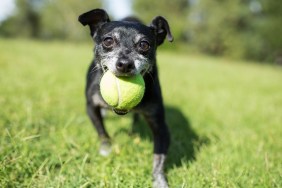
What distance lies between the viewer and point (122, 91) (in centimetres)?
288

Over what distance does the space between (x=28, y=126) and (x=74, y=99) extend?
2.08 meters

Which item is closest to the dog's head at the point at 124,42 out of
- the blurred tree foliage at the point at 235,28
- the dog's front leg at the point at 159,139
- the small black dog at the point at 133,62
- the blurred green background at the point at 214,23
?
the small black dog at the point at 133,62

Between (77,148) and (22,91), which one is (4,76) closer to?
(22,91)

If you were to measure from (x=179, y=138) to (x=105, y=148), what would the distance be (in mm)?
1182

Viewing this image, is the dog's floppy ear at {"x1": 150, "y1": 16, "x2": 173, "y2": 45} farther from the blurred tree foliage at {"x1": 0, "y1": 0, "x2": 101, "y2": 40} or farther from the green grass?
the blurred tree foliage at {"x1": 0, "y1": 0, "x2": 101, "y2": 40}

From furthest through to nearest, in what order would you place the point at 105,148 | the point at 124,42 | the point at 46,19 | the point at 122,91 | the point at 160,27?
the point at 46,19 → the point at 160,27 → the point at 105,148 → the point at 124,42 → the point at 122,91

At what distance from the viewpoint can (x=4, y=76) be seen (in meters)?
7.45

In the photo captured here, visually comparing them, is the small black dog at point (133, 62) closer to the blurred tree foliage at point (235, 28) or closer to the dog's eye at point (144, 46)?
the dog's eye at point (144, 46)

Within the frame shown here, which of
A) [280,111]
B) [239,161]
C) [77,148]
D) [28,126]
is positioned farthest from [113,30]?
[280,111]

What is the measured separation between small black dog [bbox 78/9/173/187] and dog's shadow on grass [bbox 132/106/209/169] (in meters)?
→ 0.33

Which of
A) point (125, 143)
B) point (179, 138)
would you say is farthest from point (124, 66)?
point (179, 138)

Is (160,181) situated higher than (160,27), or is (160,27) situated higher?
(160,27)

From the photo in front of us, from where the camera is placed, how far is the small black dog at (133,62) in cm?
324

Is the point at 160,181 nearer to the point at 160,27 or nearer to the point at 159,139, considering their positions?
the point at 159,139
